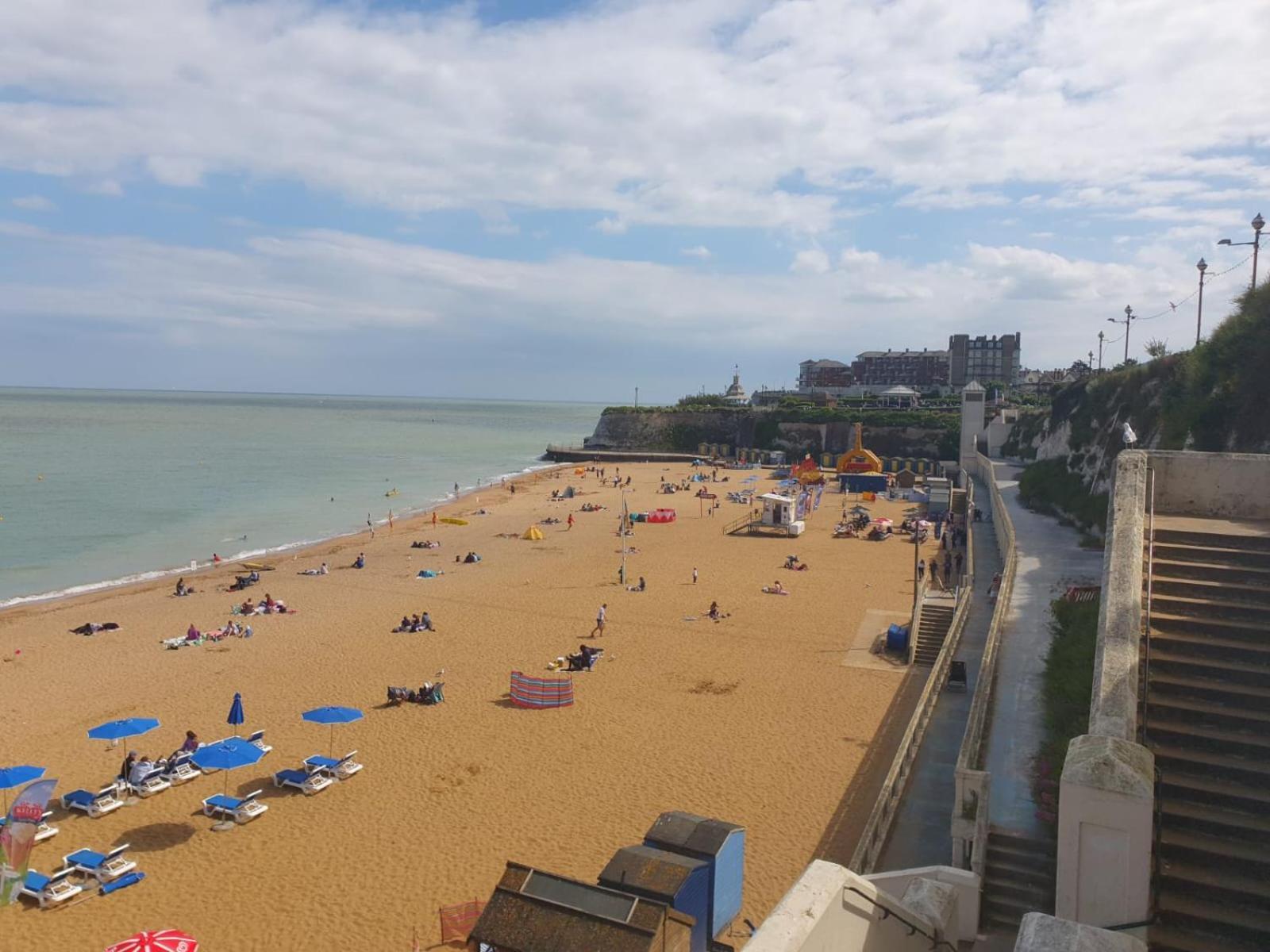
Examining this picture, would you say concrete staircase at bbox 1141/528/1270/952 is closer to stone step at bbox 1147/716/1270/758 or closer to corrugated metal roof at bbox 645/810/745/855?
stone step at bbox 1147/716/1270/758

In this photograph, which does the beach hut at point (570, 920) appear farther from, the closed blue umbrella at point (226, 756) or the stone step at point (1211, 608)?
the closed blue umbrella at point (226, 756)

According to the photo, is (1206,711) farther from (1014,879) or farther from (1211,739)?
(1014,879)

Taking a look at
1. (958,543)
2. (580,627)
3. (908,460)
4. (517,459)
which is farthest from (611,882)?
(517,459)

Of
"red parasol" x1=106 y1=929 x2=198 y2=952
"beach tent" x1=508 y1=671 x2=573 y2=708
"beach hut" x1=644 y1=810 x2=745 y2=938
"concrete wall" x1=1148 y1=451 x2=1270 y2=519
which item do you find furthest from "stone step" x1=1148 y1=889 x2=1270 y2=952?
"beach tent" x1=508 y1=671 x2=573 y2=708

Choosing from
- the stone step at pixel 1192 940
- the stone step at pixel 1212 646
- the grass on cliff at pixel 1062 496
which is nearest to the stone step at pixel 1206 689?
the stone step at pixel 1212 646

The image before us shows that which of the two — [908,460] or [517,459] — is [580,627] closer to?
[908,460]

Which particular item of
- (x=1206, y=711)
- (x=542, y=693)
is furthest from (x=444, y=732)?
(x=1206, y=711)

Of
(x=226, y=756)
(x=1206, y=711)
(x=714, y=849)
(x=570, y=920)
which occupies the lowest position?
(x=226, y=756)
